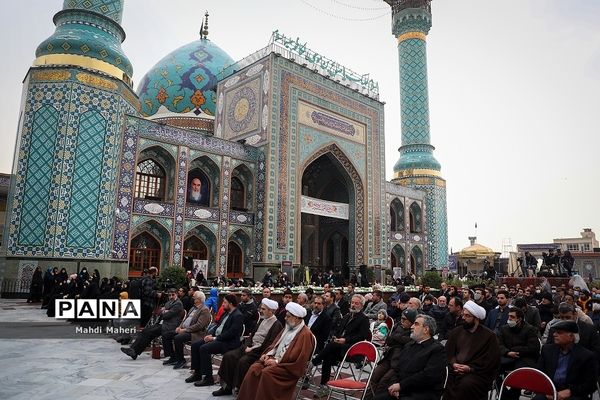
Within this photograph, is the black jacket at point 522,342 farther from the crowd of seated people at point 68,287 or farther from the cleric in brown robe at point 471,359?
the crowd of seated people at point 68,287

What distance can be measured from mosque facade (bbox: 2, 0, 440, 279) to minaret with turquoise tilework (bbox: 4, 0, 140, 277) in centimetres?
4

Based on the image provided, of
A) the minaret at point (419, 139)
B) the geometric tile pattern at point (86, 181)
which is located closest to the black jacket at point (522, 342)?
the geometric tile pattern at point (86, 181)

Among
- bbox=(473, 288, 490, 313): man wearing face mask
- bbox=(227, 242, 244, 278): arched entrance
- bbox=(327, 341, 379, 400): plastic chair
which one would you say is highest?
bbox=(227, 242, 244, 278): arched entrance

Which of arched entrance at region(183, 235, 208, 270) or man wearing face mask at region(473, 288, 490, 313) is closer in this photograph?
man wearing face mask at region(473, 288, 490, 313)

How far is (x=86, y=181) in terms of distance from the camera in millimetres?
14297

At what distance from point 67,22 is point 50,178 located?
6124 mm

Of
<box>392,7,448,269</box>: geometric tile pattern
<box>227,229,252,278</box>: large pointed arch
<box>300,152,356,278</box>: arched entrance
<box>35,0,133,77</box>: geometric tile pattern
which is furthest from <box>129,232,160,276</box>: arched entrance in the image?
<box>392,7,448,269</box>: geometric tile pattern

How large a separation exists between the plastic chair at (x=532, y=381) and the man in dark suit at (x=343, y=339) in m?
2.05

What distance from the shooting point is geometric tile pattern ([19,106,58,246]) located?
13.6 meters

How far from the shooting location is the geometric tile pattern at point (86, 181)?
13984mm

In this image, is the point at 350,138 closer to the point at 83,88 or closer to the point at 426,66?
the point at 426,66

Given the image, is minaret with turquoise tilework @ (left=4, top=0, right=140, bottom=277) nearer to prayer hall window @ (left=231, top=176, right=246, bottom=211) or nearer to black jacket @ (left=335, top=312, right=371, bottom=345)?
prayer hall window @ (left=231, top=176, right=246, bottom=211)

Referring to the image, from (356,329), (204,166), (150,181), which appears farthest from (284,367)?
(204,166)

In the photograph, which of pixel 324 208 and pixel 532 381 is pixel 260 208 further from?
pixel 532 381
